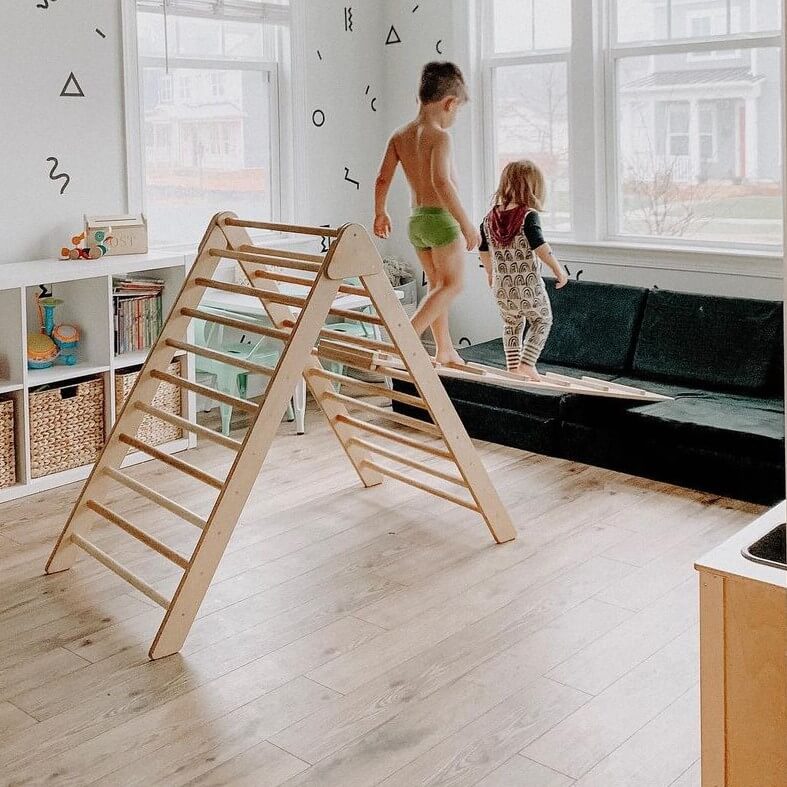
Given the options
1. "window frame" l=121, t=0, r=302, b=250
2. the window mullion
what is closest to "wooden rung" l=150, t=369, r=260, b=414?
"window frame" l=121, t=0, r=302, b=250

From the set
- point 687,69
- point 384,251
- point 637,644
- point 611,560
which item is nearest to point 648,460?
point 611,560

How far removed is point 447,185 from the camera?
3844 mm

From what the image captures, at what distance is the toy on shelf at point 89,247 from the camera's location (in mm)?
4758

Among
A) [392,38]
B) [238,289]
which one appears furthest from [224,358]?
[392,38]

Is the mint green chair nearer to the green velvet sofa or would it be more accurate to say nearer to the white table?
the white table

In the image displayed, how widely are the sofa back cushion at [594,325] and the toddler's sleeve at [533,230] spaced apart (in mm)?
1306

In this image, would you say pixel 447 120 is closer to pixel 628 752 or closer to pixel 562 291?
pixel 562 291

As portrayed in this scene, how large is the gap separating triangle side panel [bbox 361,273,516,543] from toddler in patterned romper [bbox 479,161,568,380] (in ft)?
2.11

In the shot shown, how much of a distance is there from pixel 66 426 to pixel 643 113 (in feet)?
10.1

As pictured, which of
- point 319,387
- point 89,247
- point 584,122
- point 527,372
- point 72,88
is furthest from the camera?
point 584,122

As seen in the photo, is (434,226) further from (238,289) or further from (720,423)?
(720,423)

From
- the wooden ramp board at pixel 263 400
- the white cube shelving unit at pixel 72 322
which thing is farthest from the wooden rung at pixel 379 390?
the white cube shelving unit at pixel 72 322

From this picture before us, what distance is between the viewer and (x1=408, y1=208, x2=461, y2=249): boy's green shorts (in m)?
3.91

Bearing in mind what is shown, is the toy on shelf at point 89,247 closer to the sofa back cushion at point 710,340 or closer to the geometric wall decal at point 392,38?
the geometric wall decal at point 392,38
